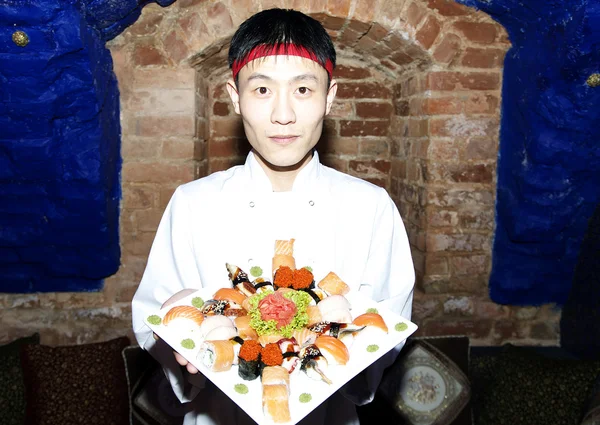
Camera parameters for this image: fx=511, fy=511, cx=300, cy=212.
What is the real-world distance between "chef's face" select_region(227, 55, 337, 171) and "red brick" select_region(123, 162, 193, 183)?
3.38ft

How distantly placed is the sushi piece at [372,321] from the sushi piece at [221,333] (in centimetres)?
26

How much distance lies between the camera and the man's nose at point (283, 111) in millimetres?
1205

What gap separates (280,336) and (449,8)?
1691 mm

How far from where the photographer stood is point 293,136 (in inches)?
49.2

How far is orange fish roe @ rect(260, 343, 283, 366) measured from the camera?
3.17 ft

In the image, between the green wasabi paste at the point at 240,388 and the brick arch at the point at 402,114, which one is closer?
the green wasabi paste at the point at 240,388

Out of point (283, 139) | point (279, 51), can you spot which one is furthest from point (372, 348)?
point (279, 51)

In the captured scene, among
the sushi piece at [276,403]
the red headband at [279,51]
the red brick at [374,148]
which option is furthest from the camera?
the red brick at [374,148]

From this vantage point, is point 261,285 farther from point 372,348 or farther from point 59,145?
point 59,145

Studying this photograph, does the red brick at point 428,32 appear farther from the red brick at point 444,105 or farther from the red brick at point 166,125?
the red brick at point 166,125

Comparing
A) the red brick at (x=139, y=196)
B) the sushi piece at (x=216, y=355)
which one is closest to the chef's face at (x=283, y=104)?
the sushi piece at (x=216, y=355)

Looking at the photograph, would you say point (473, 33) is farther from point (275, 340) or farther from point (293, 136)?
point (275, 340)

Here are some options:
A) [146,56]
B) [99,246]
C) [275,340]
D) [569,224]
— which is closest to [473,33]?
[569,224]

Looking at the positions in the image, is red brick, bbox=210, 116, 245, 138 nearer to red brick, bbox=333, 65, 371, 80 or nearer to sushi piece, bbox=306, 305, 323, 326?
red brick, bbox=333, 65, 371, 80
